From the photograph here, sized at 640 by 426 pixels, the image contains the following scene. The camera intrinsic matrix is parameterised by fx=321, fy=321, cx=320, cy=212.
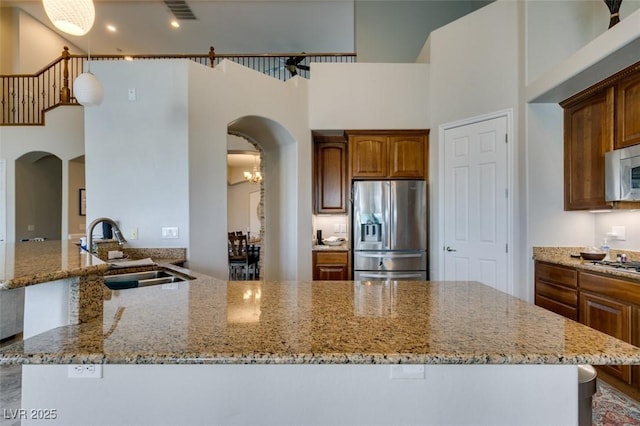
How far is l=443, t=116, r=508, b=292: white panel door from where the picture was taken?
3258 millimetres

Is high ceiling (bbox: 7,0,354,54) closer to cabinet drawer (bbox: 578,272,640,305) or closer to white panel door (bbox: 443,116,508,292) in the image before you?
white panel door (bbox: 443,116,508,292)

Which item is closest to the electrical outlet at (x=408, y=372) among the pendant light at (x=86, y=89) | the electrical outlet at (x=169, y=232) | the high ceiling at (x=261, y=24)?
the electrical outlet at (x=169, y=232)

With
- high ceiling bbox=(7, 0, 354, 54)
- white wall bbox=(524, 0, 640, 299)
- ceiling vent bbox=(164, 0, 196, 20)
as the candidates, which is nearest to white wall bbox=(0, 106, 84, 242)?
high ceiling bbox=(7, 0, 354, 54)

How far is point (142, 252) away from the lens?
295cm

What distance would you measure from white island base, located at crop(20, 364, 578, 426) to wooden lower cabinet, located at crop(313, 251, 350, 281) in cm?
287

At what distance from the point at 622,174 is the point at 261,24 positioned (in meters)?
5.67

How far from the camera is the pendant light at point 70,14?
5.89 feet

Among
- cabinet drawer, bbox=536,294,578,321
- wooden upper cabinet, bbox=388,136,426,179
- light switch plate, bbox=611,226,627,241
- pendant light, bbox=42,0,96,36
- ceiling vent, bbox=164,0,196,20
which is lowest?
cabinet drawer, bbox=536,294,578,321

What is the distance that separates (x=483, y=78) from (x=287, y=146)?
2334 millimetres

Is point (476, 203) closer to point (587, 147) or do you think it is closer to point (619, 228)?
point (587, 147)

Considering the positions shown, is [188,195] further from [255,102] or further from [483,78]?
[483,78]

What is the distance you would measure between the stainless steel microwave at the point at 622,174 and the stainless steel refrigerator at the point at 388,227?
5.51ft

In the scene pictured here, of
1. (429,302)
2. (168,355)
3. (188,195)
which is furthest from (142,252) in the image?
(429,302)

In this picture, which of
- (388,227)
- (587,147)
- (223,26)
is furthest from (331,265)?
(223,26)
